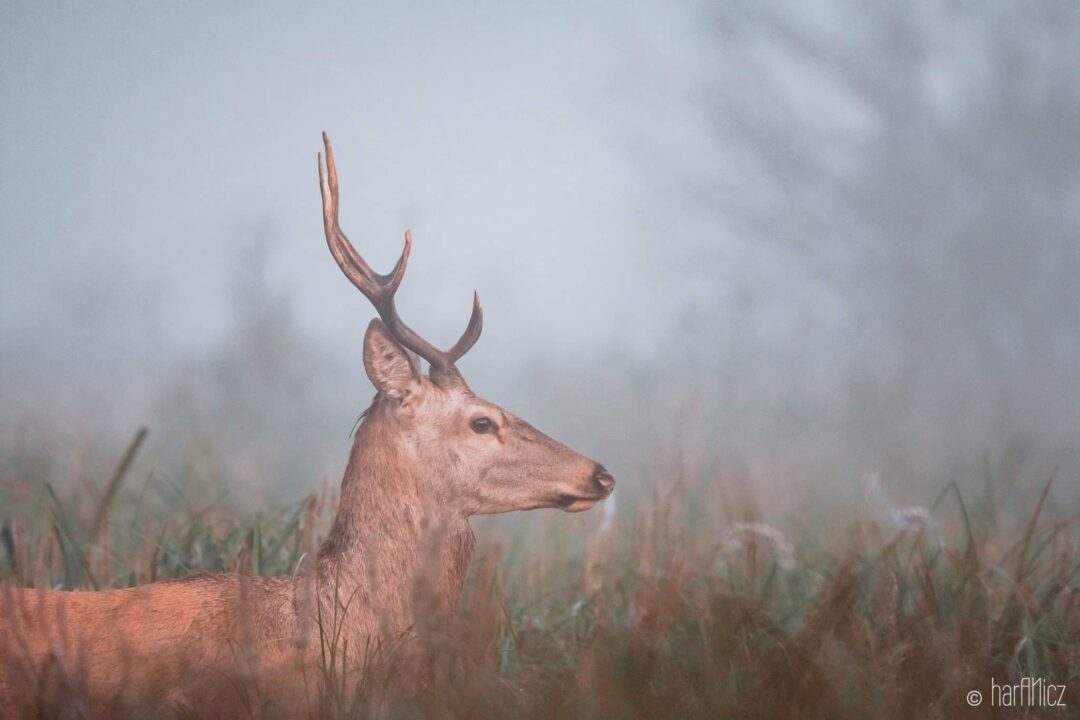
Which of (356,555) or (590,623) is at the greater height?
(356,555)

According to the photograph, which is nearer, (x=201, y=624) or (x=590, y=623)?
(x=201, y=624)

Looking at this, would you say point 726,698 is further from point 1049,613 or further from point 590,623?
point 1049,613

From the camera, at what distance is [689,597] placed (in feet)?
12.0

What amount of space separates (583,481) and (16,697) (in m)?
1.53

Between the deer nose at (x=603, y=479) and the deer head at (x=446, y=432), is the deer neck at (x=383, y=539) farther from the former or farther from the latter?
the deer nose at (x=603, y=479)

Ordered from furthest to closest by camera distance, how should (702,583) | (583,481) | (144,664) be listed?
(702,583)
(583,481)
(144,664)

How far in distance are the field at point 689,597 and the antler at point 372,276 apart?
59cm

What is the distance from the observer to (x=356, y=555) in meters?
3.13

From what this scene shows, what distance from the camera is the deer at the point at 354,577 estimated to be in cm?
267

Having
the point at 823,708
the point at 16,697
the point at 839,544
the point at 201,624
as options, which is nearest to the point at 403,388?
the point at 201,624
